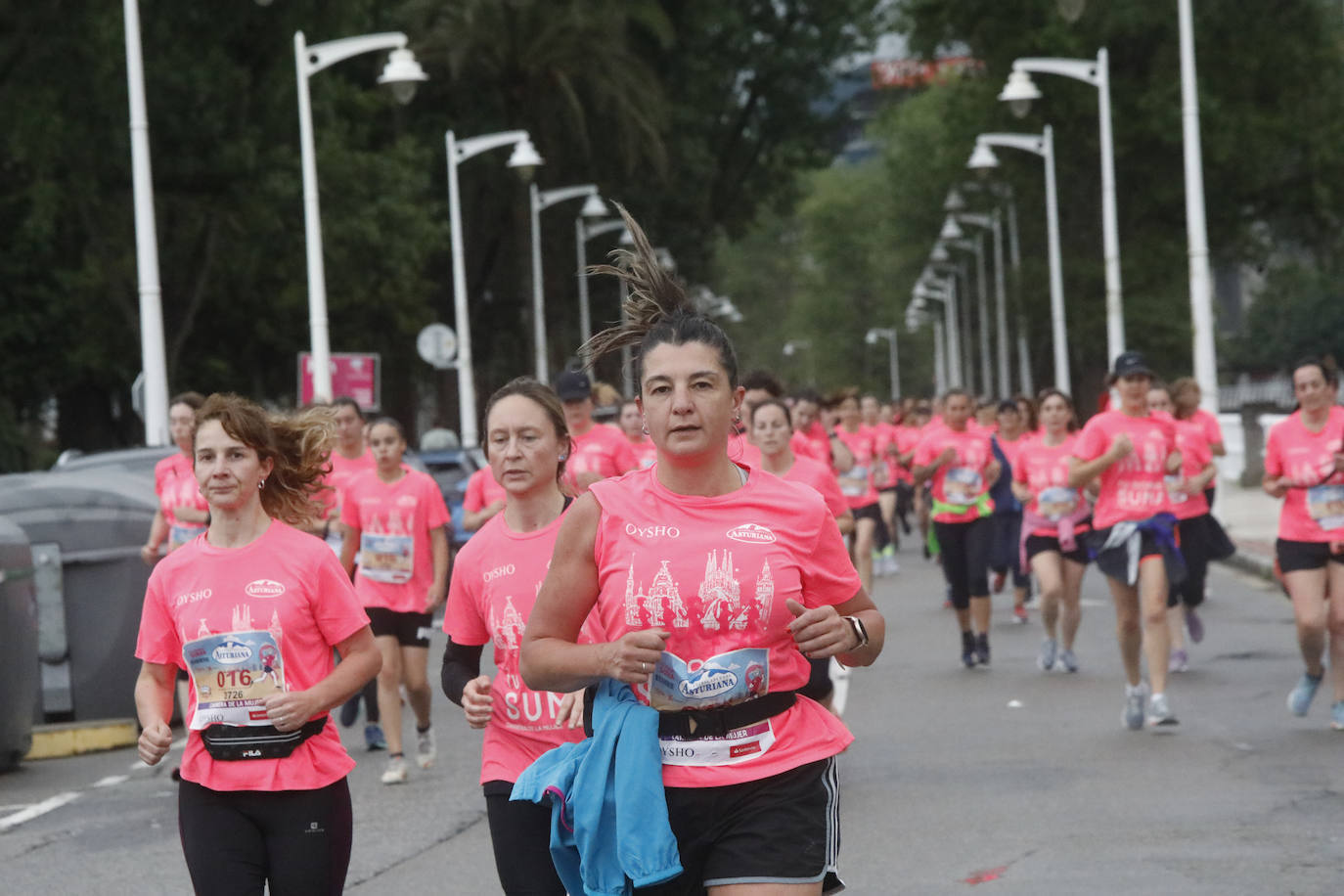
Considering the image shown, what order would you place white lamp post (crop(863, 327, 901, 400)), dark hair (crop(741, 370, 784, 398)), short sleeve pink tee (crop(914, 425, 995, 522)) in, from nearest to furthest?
dark hair (crop(741, 370, 784, 398)) → short sleeve pink tee (crop(914, 425, 995, 522)) → white lamp post (crop(863, 327, 901, 400))

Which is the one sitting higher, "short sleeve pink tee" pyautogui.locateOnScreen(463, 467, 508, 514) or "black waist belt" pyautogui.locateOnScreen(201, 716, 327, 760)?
"short sleeve pink tee" pyautogui.locateOnScreen(463, 467, 508, 514)

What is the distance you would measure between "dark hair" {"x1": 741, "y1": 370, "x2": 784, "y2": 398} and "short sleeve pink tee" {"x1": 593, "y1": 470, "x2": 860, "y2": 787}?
6.39 metres

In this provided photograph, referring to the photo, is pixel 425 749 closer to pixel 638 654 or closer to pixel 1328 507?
pixel 1328 507

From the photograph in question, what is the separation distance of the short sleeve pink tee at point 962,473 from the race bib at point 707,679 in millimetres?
10946

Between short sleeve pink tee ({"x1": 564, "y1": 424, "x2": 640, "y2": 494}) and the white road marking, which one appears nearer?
the white road marking

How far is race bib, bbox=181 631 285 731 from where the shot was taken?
534cm

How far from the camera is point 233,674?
535cm

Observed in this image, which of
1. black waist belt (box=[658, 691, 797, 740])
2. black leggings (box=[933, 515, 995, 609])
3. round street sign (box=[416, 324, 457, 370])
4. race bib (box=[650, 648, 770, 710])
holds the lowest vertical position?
black leggings (box=[933, 515, 995, 609])

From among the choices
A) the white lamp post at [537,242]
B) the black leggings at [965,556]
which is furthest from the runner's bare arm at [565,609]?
the white lamp post at [537,242]

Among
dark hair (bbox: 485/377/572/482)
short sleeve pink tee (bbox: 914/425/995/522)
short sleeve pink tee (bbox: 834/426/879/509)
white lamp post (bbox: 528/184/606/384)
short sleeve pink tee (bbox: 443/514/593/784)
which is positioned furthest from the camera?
white lamp post (bbox: 528/184/606/384)

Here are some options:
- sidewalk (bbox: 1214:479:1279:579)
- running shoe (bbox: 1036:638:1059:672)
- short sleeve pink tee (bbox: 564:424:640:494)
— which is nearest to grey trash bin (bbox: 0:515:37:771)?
short sleeve pink tee (bbox: 564:424:640:494)

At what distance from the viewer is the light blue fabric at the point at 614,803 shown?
4.33m

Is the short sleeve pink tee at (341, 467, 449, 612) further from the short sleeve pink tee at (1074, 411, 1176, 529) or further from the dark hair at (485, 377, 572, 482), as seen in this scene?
the dark hair at (485, 377, 572, 482)

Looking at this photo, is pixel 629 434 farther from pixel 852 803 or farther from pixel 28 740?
pixel 852 803
